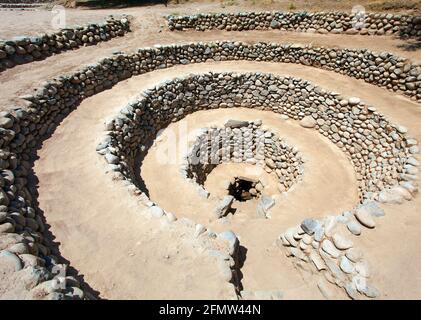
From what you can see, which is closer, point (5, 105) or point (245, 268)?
point (245, 268)

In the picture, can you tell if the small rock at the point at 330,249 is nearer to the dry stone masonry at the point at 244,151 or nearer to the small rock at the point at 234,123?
the dry stone masonry at the point at 244,151

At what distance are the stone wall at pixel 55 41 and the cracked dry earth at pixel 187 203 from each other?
1.36 ft

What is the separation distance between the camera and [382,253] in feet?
20.5

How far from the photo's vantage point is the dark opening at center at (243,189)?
1358 cm

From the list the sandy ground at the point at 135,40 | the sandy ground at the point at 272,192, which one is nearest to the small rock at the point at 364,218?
the sandy ground at the point at 272,192

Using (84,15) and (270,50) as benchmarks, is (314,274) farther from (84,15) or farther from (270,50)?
(84,15)

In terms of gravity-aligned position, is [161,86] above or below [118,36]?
below

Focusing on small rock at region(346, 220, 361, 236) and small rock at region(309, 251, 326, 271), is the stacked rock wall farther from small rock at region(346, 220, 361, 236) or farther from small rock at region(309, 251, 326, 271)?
small rock at region(309, 251, 326, 271)

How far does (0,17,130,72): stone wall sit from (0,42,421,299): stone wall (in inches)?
88.1

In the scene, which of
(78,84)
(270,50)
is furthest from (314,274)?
(270,50)

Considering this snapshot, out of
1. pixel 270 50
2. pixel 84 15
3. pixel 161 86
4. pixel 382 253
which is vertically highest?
pixel 84 15

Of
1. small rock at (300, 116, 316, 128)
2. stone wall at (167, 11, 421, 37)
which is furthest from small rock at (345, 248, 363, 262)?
stone wall at (167, 11, 421, 37)

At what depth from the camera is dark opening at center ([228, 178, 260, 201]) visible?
13.6 meters
